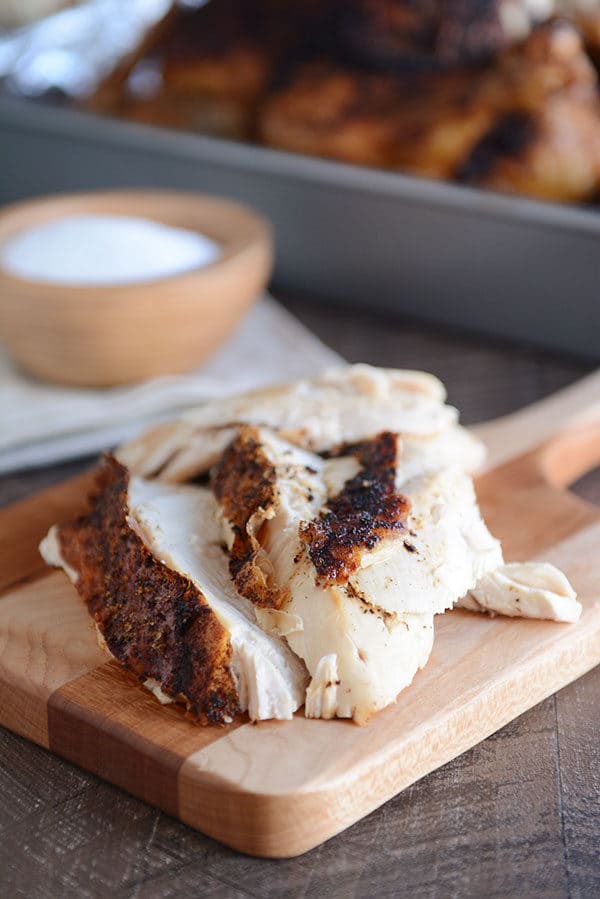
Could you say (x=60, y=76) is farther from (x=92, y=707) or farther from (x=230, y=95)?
(x=92, y=707)

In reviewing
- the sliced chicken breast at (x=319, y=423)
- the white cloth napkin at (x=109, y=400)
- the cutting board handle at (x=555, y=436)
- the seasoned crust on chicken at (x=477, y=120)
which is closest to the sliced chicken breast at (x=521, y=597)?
the sliced chicken breast at (x=319, y=423)

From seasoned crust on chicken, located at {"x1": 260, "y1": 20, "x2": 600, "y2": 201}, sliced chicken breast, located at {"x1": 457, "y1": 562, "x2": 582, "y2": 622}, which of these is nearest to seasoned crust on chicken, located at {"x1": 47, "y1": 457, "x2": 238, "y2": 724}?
sliced chicken breast, located at {"x1": 457, "y1": 562, "x2": 582, "y2": 622}

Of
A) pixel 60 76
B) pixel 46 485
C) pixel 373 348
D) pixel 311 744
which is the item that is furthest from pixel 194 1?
pixel 311 744

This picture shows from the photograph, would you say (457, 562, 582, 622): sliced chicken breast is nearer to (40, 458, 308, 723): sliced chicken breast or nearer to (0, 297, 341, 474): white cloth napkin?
(40, 458, 308, 723): sliced chicken breast

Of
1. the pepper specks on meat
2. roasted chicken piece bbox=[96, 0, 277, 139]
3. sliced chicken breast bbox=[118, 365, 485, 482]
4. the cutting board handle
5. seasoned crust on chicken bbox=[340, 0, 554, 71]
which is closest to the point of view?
the pepper specks on meat

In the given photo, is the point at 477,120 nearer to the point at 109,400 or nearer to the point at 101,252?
the point at 101,252

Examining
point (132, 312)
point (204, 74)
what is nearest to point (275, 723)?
point (132, 312)

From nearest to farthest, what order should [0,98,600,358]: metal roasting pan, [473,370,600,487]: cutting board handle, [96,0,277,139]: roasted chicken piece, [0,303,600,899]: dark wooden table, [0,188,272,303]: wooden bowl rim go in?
[0,303,600,899]: dark wooden table → [473,370,600,487]: cutting board handle → [0,188,272,303]: wooden bowl rim → [0,98,600,358]: metal roasting pan → [96,0,277,139]: roasted chicken piece
